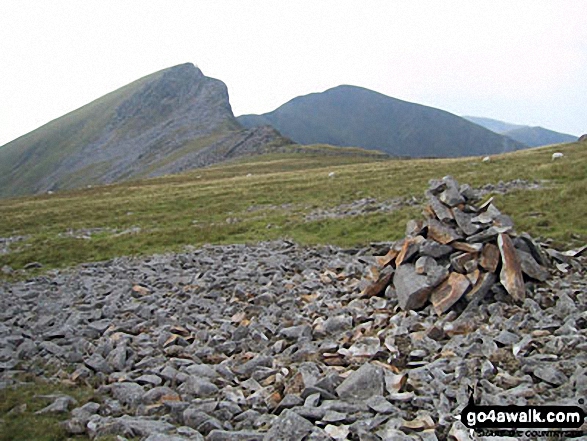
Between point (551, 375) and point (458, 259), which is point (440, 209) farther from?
point (551, 375)

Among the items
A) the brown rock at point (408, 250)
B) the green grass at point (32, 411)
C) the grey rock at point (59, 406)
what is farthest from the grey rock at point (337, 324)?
the grey rock at point (59, 406)

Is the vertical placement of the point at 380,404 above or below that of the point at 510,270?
below

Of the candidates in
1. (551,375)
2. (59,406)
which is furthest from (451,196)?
(59,406)

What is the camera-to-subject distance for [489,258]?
1193 centimetres

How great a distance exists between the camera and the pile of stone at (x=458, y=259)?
37.5 feet

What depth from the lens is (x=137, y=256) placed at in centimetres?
2253

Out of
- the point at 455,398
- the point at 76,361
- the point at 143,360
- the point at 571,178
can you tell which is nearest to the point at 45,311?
the point at 76,361

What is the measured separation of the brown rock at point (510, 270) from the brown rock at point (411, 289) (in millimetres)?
1907

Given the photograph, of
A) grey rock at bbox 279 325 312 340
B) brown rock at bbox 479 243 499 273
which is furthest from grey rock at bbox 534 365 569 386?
grey rock at bbox 279 325 312 340

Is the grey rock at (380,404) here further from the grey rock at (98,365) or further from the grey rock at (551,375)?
the grey rock at (98,365)

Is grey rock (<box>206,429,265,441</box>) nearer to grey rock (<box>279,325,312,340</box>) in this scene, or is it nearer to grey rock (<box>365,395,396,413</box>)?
grey rock (<box>365,395,396,413</box>)

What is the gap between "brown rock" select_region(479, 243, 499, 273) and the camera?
11.7 meters

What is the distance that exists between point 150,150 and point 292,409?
7203 inches

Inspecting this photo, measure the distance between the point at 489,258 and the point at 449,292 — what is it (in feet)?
5.03
